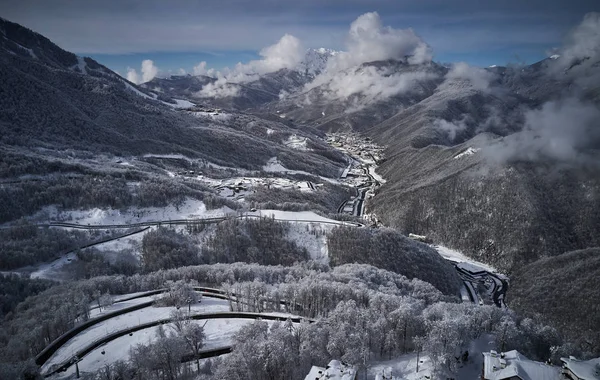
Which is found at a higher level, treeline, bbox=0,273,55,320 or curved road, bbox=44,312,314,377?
treeline, bbox=0,273,55,320

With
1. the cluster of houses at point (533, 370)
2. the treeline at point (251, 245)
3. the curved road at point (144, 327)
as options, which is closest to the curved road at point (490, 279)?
the treeline at point (251, 245)

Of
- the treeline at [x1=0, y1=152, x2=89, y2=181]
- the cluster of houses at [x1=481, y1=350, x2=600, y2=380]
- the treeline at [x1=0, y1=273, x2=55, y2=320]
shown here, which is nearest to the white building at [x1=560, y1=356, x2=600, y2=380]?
the cluster of houses at [x1=481, y1=350, x2=600, y2=380]

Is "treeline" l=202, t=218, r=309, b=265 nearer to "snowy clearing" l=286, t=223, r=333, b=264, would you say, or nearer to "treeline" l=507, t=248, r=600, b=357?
"snowy clearing" l=286, t=223, r=333, b=264

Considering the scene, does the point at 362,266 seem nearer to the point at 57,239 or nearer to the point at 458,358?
the point at 458,358

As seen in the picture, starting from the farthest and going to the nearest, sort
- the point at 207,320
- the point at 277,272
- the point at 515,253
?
1. the point at 515,253
2. the point at 277,272
3. the point at 207,320

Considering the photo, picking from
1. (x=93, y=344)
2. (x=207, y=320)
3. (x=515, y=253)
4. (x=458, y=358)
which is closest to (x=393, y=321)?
(x=458, y=358)

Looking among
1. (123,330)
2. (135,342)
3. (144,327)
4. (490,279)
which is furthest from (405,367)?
(490,279)
